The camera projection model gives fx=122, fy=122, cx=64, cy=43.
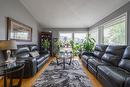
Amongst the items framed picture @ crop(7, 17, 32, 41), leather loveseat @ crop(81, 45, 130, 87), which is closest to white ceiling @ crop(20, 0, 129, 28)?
framed picture @ crop(7, 17, 32, 41)

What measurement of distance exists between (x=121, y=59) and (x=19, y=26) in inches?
154

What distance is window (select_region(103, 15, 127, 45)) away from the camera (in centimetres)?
399

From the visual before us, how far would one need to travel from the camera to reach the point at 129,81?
6.25 ft

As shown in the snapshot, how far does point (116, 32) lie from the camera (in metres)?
4.59

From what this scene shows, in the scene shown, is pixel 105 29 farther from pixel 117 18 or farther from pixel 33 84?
pixel 33 84

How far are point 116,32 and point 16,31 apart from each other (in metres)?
3.81

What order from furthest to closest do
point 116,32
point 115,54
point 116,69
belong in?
point 116,32 < point 115,54 < point 116,69

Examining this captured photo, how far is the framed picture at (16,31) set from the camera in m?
4.12

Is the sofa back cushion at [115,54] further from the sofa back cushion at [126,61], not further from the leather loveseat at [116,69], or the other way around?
the sofa back cushion at [126,61]

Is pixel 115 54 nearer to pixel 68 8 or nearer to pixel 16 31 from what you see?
pixel 68 8

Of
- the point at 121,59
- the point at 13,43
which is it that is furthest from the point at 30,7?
the point at 121,59

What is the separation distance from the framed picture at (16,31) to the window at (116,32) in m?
3.64

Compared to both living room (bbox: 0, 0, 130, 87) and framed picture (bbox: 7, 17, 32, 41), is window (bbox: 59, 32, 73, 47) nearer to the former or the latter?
living room (bbox: 0, 0, 130, 87)

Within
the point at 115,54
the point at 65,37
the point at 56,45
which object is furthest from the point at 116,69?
the point at 65,37
